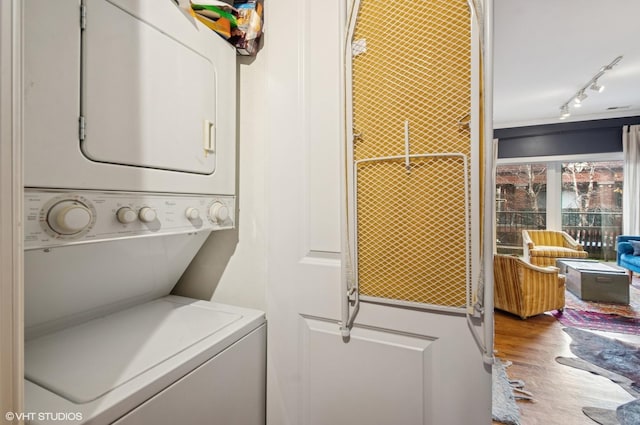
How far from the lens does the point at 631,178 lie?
5086 millimetres

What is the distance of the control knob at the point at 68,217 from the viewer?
0.62 meters

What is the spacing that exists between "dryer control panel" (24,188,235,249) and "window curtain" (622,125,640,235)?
22.8 feet

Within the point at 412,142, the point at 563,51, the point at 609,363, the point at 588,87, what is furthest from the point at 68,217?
the point at 588,87

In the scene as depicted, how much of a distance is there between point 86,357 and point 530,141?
6991mm

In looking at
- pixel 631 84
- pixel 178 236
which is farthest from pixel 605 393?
pixel 631 84

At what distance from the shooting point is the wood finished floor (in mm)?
1811

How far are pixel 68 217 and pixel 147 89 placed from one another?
41 cm

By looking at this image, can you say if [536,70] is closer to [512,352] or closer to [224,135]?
[512,352]

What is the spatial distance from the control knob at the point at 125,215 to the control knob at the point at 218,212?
0.98ft

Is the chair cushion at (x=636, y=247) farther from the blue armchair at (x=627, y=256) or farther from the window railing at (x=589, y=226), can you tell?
the window railing at (x=589, y=226)

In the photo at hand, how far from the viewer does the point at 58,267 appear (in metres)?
0.79

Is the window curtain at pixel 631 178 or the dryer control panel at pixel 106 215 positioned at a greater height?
the window curtain at pixel 631 178

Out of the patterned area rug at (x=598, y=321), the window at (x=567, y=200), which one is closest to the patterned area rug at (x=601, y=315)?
the patterned area rug at (x=598, y=321)

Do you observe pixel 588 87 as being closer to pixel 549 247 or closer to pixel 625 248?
pixel 625 248
